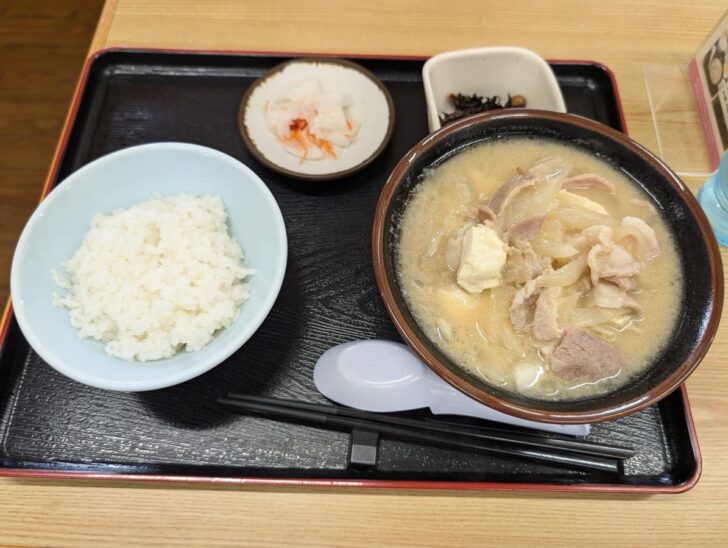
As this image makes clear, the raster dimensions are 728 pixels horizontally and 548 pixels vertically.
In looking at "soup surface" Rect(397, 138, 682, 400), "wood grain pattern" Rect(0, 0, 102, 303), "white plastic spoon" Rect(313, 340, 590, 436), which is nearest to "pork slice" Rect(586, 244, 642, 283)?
"soup surface" Rect(397, 138, 682, 400)

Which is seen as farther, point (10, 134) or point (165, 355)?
point (10, 134)

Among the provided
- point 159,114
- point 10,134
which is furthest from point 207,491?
point 10,134

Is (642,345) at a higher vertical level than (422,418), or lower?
higher

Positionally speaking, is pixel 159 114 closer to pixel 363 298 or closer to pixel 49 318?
pixel 49 318

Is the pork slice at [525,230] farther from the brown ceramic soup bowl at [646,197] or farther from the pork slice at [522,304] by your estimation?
the brown ceramic soup bowl at [646,197]

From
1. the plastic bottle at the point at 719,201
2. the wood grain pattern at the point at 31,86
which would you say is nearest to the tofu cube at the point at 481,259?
the plastic bottle at the point at 719,201

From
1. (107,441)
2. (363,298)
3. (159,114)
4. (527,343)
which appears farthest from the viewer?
(159,114)

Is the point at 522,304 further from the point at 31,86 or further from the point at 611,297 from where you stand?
the point at 31,86
